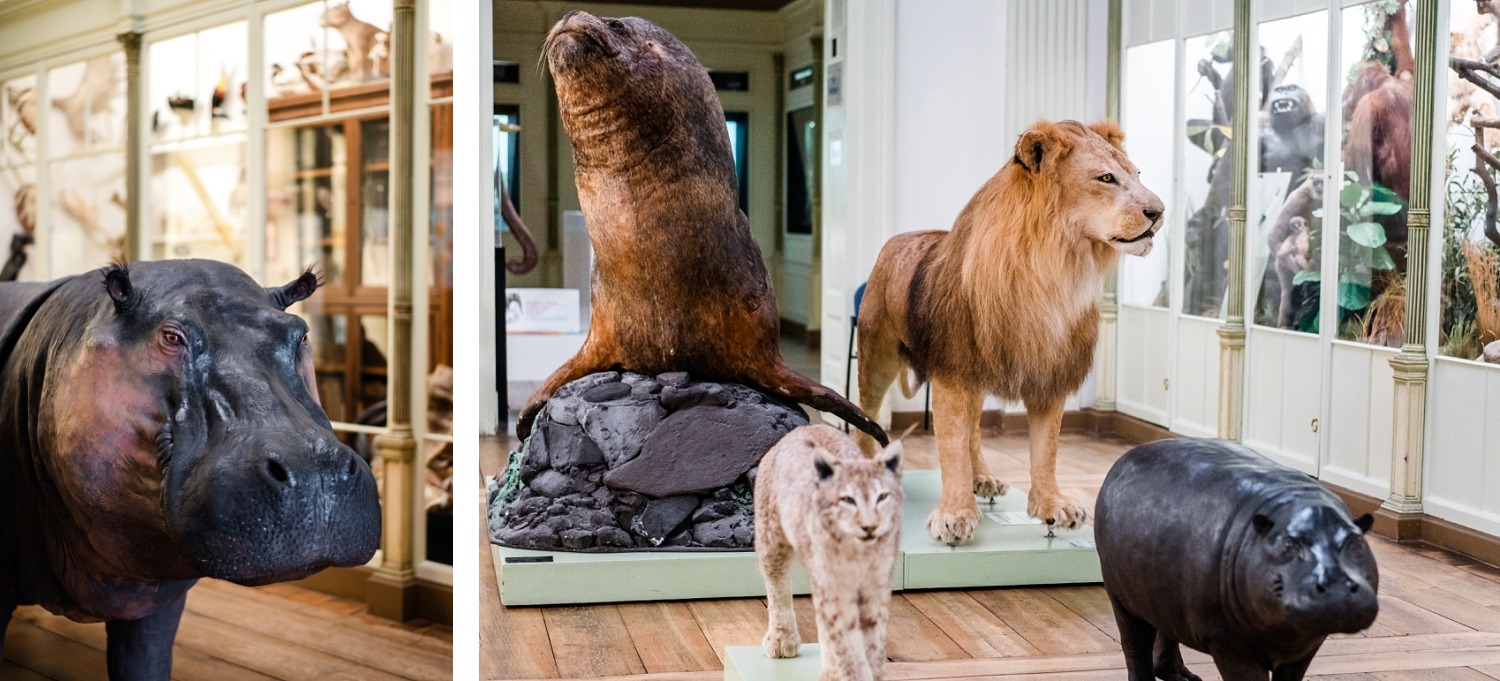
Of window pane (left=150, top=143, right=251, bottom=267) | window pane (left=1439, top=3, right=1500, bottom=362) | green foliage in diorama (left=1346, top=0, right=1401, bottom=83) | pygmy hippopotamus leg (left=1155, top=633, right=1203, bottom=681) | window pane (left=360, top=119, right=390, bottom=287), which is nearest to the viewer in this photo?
pygmy hippopotamus leg (left=1155, top=633, right=1203, bottom=681)

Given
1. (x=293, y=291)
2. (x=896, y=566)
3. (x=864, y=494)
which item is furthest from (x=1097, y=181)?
(x=293, y=291)

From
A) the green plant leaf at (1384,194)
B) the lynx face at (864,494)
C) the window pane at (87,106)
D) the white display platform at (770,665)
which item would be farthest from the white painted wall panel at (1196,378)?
the window pane at (87,106)

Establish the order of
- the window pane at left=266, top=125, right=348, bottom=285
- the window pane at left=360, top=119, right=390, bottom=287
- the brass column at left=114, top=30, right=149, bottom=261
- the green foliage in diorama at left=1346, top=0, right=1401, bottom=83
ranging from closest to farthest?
the brass column at left=114, top=30, right=149, bottom=261, the green foliage in diorama at left=1346, top=0, right=1401, bottom=83, the window pane at left=266, top=125, right=348, bottom=285, the window pane at left=360, top=119, right=390, bottom=287

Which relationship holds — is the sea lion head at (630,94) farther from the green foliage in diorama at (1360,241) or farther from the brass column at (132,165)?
the green foliage in diorama at (1360,241)

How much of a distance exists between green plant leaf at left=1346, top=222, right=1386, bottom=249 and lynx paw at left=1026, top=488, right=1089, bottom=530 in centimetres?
90

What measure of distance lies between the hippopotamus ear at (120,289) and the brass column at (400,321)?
263cm

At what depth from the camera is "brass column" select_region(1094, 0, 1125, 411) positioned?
2.73 metres

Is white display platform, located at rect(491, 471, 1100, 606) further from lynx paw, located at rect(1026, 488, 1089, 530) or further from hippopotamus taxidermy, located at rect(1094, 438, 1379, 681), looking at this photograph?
hippopotamus taxidermy, located at rect(1094, 438, 1379, 681)

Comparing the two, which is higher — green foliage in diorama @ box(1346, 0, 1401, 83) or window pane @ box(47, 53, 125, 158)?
green foliage in diorama @ box(1346, 0, 1401, 83)

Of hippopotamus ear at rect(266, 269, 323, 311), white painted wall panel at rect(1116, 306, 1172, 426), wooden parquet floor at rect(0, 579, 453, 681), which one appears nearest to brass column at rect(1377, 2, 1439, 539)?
white painted wall panel at rect(1116, 306, 1172, 426)

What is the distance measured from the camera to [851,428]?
2939mm

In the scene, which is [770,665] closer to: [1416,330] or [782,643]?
[782,643]

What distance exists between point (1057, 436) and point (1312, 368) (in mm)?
606

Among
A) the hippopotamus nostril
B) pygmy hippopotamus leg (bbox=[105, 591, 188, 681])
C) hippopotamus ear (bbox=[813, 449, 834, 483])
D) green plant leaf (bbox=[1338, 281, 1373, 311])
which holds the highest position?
green plant leaf (bbox=[1338, 281, 1373, 311])
